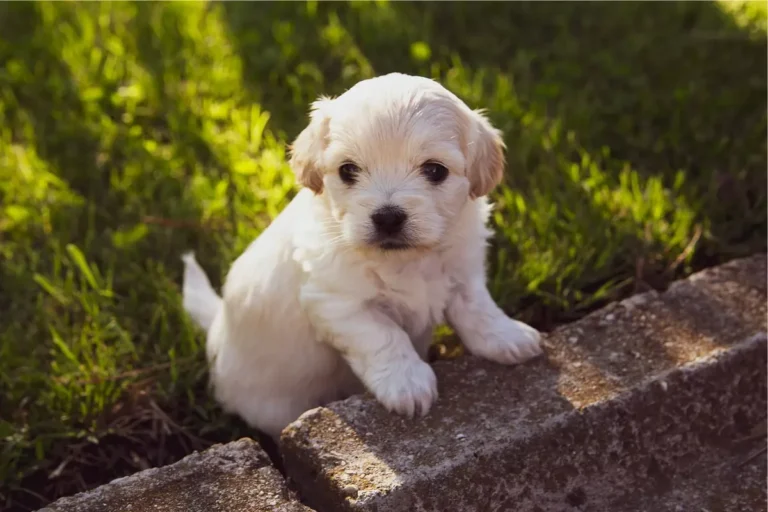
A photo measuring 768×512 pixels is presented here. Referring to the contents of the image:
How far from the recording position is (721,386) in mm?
2621

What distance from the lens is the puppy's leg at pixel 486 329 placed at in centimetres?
265

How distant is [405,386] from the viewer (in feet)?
Result: 8.09

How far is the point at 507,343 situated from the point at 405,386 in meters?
0.36

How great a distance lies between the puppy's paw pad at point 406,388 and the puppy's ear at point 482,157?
0.52 meters

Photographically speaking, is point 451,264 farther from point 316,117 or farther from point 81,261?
point 81,261

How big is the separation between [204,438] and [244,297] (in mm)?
530

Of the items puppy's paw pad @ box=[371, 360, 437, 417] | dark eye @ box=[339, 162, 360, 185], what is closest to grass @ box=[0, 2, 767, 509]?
puppy's paw pad @ box=[371, 360, 437, 417]

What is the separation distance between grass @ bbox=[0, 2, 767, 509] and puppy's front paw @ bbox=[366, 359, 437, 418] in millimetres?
714

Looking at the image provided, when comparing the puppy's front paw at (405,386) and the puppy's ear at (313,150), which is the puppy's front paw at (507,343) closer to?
the puppy's front paw at (405,386)

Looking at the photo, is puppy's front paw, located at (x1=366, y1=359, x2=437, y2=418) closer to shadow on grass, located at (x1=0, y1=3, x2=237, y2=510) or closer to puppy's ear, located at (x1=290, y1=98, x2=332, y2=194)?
puppy's ear, located at (x1=290, y1=98, x2=332, y2=194)

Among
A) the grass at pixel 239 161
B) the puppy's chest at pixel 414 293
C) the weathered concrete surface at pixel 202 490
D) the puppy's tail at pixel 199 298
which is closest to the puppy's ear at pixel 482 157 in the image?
the puppy's chest at pixel 414 293

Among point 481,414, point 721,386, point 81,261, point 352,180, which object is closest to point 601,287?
point 721,386

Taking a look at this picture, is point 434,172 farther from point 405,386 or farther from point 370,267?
point 405,386

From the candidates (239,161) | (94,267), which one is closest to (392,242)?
(94,267)
